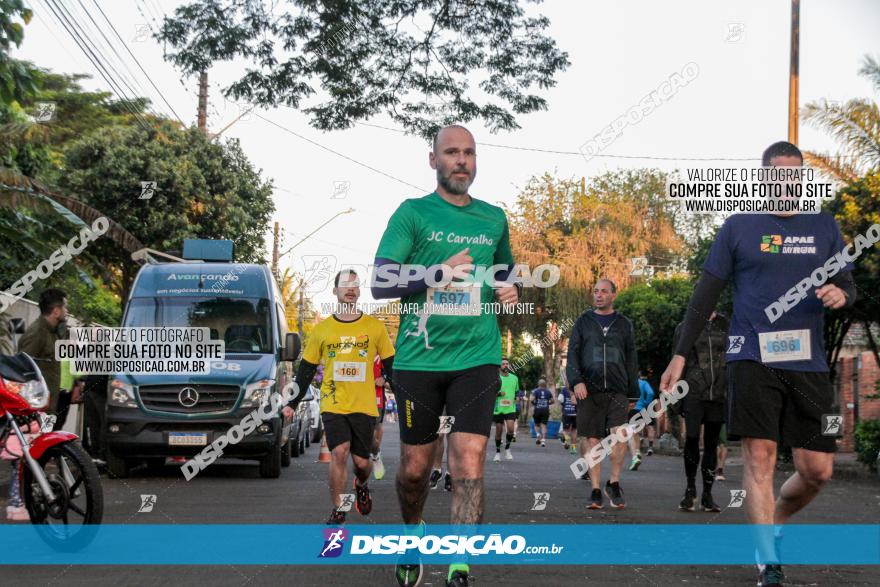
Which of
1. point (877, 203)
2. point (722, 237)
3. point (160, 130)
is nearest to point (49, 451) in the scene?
point (722, 237)

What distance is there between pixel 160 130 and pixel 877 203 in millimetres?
17227

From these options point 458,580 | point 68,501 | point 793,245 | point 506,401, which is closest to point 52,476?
point 68,501

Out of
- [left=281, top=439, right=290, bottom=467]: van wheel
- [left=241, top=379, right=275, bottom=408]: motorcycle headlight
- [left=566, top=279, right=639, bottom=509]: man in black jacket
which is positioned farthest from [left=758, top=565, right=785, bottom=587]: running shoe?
[left=281, top=439, right=290, bottom=467]: van wheel

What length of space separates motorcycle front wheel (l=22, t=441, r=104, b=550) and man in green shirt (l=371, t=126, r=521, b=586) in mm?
2533

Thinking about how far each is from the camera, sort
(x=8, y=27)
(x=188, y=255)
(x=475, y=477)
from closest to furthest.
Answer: (x=475, y=477)
(x=8, y=27)
(x=188, y=255)

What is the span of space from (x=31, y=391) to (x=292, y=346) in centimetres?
575

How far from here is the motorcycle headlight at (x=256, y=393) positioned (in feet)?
45.3

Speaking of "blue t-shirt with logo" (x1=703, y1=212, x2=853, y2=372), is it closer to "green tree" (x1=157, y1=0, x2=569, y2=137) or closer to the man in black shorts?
the man in black shorts

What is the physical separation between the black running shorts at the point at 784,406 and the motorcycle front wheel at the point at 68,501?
154 inches

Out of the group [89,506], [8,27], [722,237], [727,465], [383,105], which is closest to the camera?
[722,237]

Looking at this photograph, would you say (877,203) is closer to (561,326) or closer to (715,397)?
(715,397)

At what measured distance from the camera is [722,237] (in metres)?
5.98

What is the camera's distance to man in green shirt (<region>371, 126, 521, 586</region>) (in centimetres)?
546

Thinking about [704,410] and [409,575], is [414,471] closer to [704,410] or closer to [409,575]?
[409,575]
